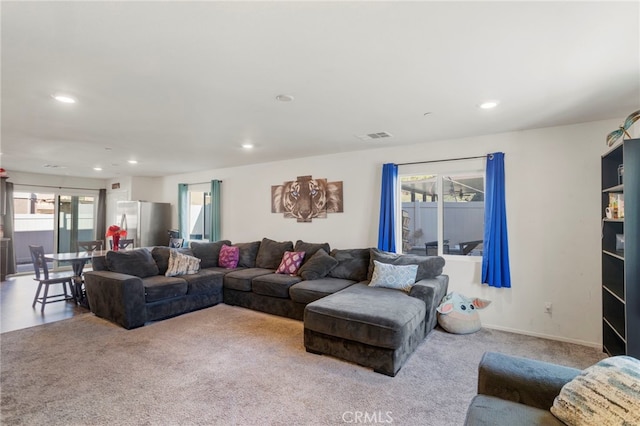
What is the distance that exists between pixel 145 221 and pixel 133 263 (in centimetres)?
335

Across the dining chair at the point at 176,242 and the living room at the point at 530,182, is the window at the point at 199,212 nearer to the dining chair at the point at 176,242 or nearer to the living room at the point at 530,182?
the dining chair at the point at 176,242

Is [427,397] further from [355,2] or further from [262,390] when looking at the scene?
[355,2]

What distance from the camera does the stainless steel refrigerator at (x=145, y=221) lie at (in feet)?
23.9

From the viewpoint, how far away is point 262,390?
2412mm

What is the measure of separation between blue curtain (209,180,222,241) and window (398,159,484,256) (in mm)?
3920

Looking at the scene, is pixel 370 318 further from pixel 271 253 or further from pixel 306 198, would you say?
pixel 306 198

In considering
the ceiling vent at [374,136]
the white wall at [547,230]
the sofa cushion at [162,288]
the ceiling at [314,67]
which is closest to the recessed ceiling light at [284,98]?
the ceiling at [314,67]

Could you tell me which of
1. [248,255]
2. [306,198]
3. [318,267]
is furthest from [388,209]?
[248,255]

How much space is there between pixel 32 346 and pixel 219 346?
1.93 metres

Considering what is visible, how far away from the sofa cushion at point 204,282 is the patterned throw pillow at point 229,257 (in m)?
0.42

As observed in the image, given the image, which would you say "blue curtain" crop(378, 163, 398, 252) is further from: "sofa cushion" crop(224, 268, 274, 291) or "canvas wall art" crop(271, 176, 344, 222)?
"sofa cushion" crop(224, 268, 274, 291)

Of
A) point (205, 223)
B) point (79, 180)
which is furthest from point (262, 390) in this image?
point (79, 180)

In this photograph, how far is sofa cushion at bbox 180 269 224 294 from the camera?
440cm

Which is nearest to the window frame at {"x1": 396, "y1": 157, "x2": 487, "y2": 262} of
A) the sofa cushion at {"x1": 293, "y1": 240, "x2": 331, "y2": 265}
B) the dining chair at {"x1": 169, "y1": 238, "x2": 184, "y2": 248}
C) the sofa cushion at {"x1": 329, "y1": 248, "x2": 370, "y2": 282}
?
the sofa cushion at {"x1": 329, "y1": 248, "x2": 370, "y2": 282}
